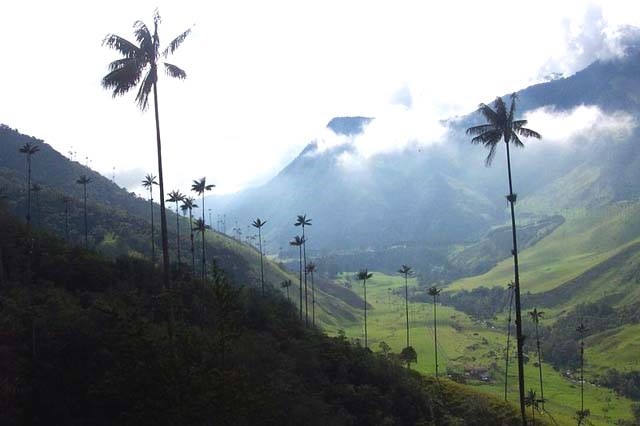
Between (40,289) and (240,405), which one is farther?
(40,289)

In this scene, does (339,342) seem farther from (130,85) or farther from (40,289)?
(130,85)

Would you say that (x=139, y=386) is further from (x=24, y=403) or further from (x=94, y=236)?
(x=94, y=236)

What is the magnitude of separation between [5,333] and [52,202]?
152 m

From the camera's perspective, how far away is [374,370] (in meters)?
72.8

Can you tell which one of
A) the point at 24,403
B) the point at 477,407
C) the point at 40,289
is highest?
the point at 40,289

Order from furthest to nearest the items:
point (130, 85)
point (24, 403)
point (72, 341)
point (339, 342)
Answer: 1. point (339, 342)
2. point (72, 341)
3. point (24, 403)
4. point (130, 85)

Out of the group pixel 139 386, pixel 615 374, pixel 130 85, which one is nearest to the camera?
pixel 139 386

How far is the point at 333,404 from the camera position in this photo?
59.7m

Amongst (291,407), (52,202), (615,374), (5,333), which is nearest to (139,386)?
(291,407)

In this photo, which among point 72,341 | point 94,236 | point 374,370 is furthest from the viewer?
point 94,236

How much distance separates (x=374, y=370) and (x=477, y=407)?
56.4 feet

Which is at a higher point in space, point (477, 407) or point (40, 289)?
point (40, 289)

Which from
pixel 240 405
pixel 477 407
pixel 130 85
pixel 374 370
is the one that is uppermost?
pixel 130 85

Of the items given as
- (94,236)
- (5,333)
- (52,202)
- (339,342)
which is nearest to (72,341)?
(5,333)
